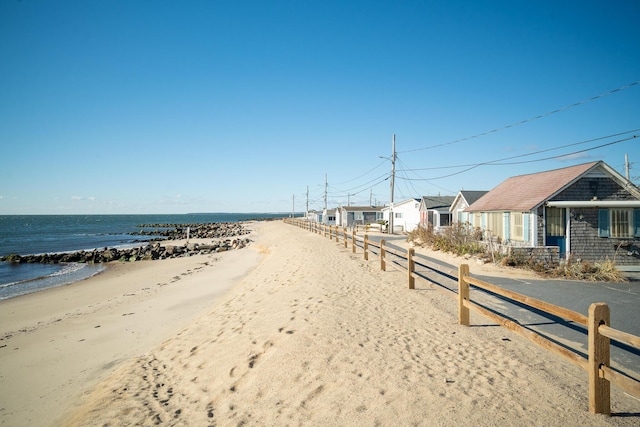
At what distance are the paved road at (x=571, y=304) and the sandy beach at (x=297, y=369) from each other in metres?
1.10

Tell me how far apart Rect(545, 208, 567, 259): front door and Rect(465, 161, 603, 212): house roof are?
2.84ft

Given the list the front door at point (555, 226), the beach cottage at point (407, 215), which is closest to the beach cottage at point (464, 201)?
the beach cottage at point (407, 215)

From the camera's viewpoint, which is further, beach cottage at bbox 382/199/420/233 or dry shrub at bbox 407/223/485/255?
beach cottage at bbox 382/199/420/233

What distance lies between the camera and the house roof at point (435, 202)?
3456 cm

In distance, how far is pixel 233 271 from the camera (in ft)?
58.5

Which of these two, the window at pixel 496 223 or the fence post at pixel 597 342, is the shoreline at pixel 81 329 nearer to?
the fence post at pixel 597 342

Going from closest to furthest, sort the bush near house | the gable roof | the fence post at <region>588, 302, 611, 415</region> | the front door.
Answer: the fence post at <region>588, 302, 611, 415</region> < the bush near house < the front door < the gable roof

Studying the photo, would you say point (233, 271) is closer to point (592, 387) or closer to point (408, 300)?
point (408, 300)

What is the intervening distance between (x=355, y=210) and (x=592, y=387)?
163 ft

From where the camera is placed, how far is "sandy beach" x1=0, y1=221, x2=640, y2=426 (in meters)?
3.86

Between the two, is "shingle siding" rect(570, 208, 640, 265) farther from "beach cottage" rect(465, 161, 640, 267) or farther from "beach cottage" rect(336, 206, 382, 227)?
"beach cottage" rect(336, 206, 382, 227)

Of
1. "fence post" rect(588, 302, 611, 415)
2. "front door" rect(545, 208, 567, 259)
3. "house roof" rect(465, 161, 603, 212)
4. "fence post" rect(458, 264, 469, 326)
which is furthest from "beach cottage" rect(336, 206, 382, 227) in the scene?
"fence post" rect(588, 302, 611, 415)

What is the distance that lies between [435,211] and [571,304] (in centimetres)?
2567

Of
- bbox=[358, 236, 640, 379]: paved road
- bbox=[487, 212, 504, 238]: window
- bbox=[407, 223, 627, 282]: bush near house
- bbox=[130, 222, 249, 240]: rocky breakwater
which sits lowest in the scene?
bbox=[130, 222, 249, 240]: rocky breakwater
